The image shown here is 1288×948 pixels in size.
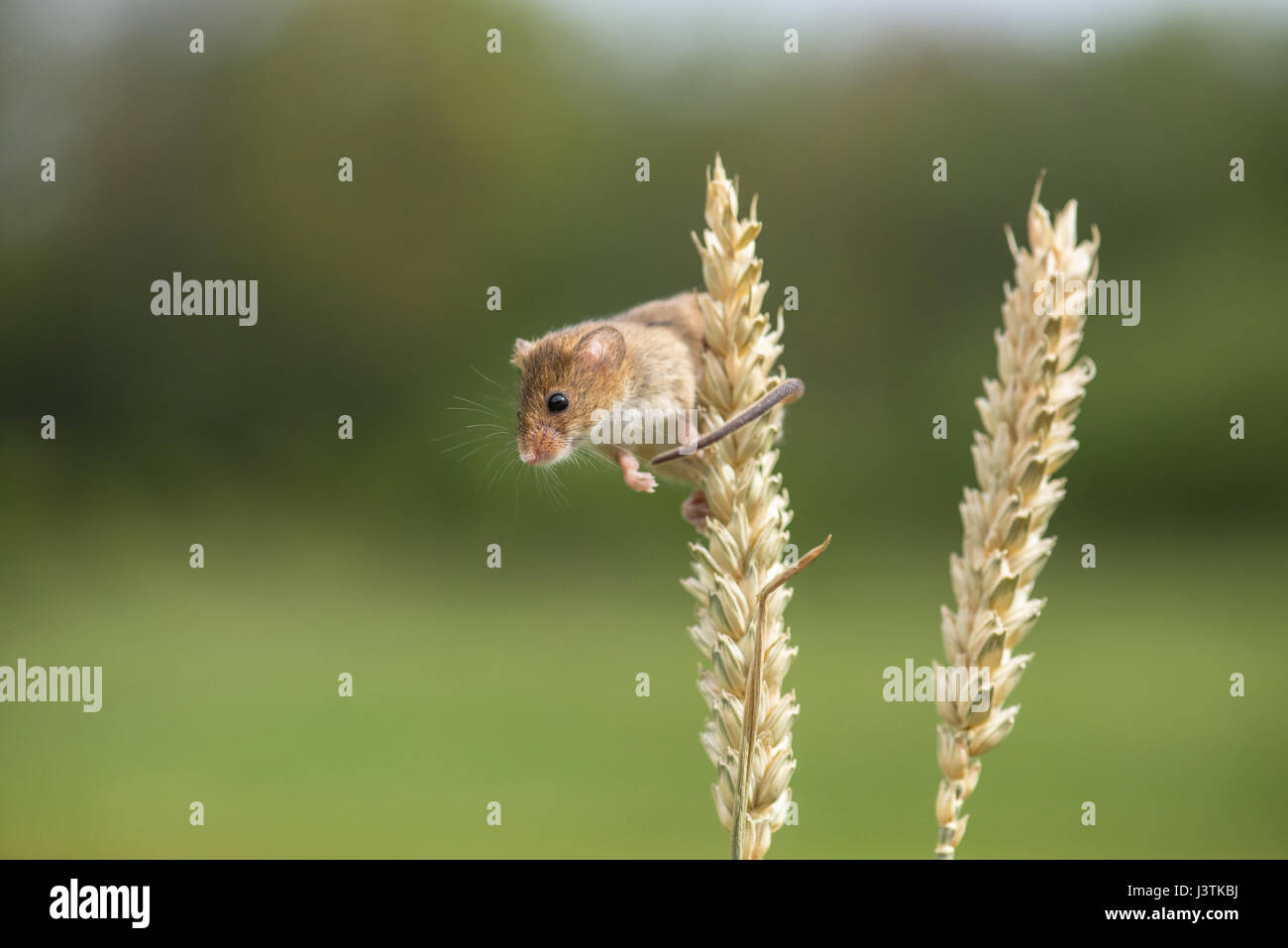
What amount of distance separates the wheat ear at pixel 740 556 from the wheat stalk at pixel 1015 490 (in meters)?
0.23

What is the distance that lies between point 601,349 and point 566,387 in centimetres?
13

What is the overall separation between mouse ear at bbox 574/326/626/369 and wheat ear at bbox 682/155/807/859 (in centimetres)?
82

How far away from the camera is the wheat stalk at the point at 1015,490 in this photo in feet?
4.34

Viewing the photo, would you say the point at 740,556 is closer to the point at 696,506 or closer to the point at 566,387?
the point at 696,506

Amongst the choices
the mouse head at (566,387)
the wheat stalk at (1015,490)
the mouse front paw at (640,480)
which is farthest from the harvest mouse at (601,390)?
the wheat stalk at (1015,490)

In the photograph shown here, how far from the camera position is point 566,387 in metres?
2.46

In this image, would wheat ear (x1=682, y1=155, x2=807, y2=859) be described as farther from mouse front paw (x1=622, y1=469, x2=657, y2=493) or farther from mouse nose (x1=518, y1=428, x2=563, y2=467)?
mouse nose (x1=518, y1=428, x2=563, y2=467)

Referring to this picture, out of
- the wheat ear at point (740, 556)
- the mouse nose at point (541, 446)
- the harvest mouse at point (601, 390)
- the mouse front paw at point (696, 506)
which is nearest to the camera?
the wheat ear at point (740, 556)

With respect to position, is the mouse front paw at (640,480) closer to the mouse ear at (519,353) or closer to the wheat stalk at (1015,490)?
the mouse ear at (519,353)

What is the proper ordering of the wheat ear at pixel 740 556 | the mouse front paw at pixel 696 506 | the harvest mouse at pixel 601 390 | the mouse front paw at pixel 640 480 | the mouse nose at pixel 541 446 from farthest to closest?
the mouse nose at pixel 541 446 < the harvest mouse at pixel 601 390 < the mouse front paw at pixel 696 506 < the mouse front paw at pixel 640 480 < the wheat ear at pixel 740 556

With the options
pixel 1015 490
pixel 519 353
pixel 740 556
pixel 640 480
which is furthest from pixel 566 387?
pixel 1015 490

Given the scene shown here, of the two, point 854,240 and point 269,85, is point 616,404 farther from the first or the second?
point 269,85

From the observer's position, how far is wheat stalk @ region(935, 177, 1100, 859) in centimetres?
132

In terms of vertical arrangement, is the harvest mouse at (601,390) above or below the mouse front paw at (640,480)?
above
